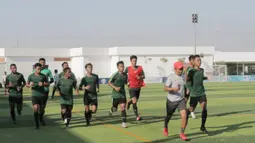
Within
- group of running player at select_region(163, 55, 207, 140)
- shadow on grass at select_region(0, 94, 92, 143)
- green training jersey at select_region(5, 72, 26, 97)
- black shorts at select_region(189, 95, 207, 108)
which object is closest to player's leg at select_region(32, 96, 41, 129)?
shadow on grass at select_region(0, 94, 92, 143)

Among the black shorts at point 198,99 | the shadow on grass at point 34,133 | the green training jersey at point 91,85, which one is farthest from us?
the green training jersey at point 91,85

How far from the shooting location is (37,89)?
11680mm

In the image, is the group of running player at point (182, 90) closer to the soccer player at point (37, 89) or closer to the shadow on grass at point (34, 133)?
the shadow on grass at point (34, 133)

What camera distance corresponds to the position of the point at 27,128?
11758 millimetres

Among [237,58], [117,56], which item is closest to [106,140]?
[117,56]

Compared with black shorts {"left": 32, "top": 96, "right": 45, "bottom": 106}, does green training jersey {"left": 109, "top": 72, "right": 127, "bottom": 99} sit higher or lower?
higher

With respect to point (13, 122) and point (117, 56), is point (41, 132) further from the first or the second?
point (117, 56)

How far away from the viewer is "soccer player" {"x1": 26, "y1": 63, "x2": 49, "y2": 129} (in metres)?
11.6

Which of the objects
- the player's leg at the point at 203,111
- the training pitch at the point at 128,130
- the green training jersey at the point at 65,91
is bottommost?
the training pitch at the point at 128,130

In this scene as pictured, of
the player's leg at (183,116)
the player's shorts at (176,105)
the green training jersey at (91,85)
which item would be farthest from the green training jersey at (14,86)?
the player's leg at (183,116)

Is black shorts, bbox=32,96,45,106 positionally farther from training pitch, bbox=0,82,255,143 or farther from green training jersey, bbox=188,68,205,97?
green training jersey, bbox=188,68,205,97

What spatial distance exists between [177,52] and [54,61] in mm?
20218

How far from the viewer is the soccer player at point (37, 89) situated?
11.6 meters

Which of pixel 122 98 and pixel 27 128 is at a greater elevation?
pixel 122 98
